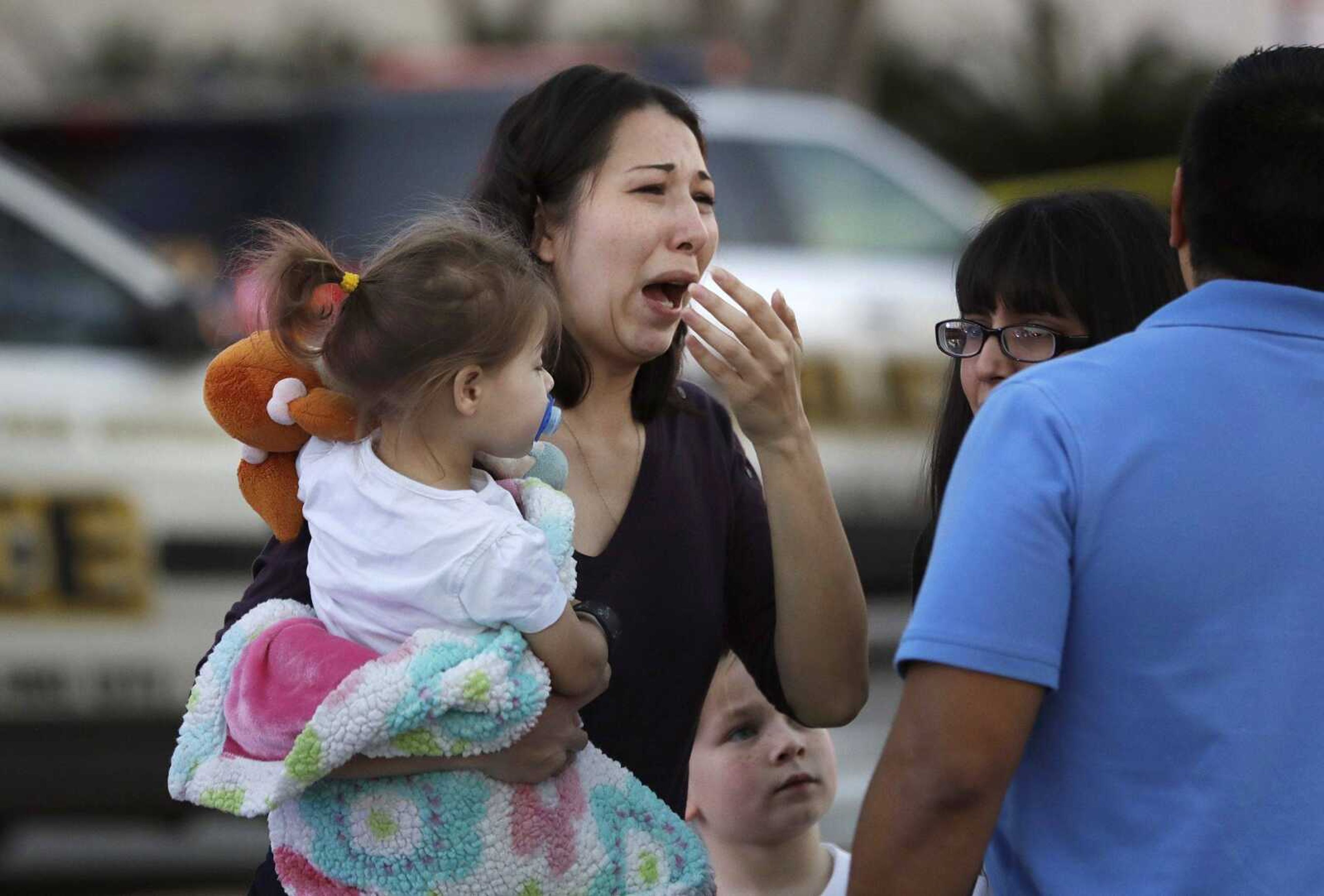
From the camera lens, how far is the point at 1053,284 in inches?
103

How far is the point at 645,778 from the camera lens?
256 centimetres

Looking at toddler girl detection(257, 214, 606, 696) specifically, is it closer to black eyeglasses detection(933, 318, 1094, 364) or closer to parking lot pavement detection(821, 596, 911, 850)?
black eyeglasses detection(933, 318, 1094, 364)

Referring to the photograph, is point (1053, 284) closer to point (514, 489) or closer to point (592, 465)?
point (592, 465)

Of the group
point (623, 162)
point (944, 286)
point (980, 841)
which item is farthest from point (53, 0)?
point (980, 841)

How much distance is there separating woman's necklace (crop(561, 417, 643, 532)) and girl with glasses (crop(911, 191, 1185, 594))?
16.0 inches

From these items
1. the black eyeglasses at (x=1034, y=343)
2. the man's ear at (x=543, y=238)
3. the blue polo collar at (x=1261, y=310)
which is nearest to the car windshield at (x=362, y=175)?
the man's ear at (x=543, y=238)

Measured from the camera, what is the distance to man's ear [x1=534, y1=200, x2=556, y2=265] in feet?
8.87

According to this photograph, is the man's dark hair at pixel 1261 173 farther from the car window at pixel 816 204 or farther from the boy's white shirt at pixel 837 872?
the car window at pixel 816 204

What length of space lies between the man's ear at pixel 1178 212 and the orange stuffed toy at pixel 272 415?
3.17ft

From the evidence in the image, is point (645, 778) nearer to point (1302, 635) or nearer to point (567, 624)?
point (567, 624)

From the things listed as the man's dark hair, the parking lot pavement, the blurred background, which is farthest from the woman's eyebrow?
the parking lot pavement

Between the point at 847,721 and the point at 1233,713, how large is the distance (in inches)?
35.7

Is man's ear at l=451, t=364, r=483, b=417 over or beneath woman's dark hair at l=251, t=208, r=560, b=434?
beneath

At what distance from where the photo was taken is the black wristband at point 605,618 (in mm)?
2367
